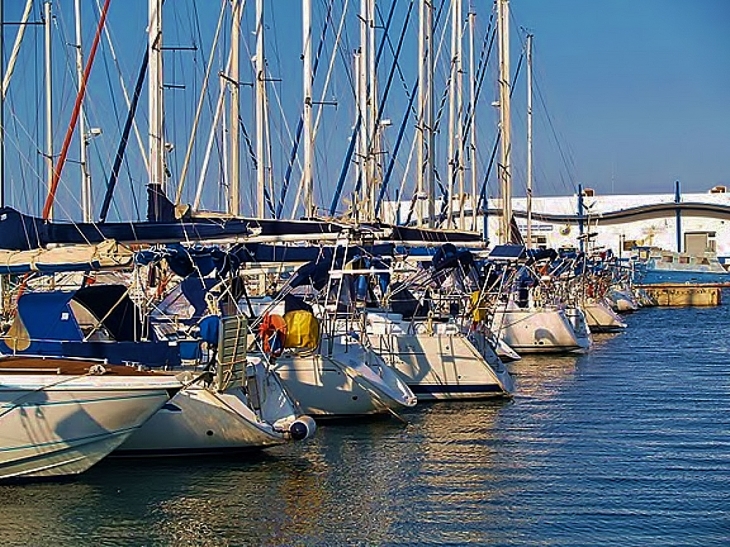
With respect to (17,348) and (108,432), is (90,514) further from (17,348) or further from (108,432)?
(17,348)

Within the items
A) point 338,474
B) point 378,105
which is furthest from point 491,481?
point 378,105

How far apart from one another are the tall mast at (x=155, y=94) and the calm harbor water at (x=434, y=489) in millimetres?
7158

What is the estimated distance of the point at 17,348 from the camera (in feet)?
67.0

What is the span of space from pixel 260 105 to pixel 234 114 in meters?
4.44

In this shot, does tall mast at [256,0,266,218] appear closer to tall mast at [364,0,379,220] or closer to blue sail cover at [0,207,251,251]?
A: tall mast at [364,0,379,220]

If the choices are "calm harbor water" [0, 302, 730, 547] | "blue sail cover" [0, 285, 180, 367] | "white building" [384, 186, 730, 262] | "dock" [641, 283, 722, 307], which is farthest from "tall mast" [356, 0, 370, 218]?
"white building" [384, 186, 730, 262]

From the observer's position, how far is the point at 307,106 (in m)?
35.5

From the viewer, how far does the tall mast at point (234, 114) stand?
30250mm

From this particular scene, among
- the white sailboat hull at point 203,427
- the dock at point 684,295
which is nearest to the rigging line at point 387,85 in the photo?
the white sailboat hull at point 203,427

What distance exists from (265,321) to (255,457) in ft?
10.4

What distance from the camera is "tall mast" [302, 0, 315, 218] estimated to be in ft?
115

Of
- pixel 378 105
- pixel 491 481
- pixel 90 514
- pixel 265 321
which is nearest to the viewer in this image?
pixel 90 514

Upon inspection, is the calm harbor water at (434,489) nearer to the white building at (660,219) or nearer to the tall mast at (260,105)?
the tall mast at (260,105)

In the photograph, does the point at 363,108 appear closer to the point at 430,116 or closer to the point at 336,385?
the point at 430,116
